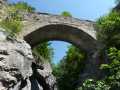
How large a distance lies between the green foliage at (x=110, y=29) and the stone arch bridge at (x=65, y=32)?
715 millimetres

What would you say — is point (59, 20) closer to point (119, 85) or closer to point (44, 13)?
point (44, 13)

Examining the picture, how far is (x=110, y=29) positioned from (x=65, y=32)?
2.68 meters

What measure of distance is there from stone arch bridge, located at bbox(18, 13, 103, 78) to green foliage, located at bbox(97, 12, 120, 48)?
715mm

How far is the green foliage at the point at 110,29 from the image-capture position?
1947cm

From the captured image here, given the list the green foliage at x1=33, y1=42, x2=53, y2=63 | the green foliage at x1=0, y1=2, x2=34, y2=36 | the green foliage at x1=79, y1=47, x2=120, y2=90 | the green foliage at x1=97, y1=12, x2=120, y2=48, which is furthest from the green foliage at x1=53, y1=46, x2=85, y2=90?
the green foliage at x1=79, y1=47, x2=120, y2=90

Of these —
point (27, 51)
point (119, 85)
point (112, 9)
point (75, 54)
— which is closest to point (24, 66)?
point (27, 51)

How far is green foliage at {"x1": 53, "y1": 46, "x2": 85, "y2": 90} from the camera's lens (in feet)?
81.1

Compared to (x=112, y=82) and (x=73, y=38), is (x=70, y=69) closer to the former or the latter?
(x=73, y=38)

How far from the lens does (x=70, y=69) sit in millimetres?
26031

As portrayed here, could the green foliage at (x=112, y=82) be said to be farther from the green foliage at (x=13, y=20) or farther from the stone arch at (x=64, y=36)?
the stone arch at (x=64, y=36)

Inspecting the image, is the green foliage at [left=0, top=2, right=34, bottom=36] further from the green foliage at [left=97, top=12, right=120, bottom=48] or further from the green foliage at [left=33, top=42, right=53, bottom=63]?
Result: the green foliage at [left=33, top=42, right=53, bottom=63]

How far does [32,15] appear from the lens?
20312 millimetres

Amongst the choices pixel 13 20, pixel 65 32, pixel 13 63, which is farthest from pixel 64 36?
pixel 13 63

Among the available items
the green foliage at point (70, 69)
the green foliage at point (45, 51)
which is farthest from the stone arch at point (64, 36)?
the green foliage at point (45, 51)
